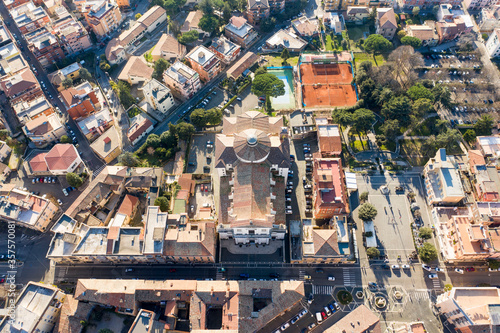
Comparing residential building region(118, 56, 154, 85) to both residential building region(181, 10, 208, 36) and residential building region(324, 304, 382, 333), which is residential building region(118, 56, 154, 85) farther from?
residential building region(324, 304, 382, 333)

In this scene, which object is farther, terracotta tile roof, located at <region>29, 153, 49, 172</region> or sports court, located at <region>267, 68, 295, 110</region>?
sports court, located at <region>267, 68, 295, 110</region>

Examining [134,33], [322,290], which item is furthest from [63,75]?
[322,290]

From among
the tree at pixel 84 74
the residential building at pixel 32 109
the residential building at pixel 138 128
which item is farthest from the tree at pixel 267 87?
the residential building at pixel 32 109

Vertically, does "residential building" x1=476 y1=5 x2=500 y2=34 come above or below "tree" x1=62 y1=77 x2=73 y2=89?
above

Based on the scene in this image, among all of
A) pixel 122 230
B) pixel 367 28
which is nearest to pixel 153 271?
pixel 122 230

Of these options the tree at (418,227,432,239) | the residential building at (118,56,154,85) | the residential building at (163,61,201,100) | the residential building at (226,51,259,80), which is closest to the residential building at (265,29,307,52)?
the residential building at (226,51,259,80)

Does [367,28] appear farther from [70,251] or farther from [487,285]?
[70,251]
